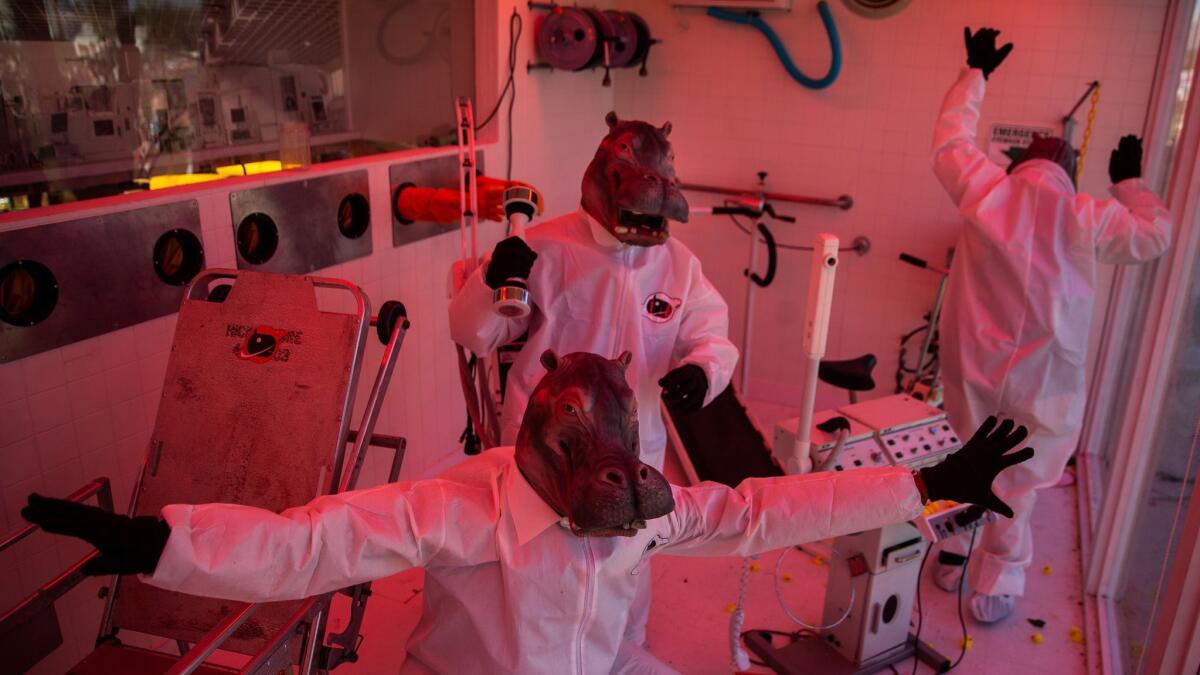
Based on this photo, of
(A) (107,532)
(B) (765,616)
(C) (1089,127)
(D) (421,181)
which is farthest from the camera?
(C) (1089,127)

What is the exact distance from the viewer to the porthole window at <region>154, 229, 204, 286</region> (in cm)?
271

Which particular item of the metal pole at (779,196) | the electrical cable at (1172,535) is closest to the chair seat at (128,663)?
the electrical cable at (1172,535)

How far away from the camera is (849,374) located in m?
3.32

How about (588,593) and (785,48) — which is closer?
(588,593)

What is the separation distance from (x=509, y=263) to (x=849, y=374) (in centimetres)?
156

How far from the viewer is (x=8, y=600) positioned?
8.04 feet

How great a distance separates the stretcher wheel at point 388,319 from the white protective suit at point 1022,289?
208 centimetres

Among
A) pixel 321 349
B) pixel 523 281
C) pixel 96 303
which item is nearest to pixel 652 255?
pixel 523 281

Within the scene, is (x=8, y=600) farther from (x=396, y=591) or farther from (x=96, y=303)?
(x=396, y=591)

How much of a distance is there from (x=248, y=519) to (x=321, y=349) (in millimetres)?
752

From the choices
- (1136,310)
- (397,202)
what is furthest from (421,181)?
(1136,310)

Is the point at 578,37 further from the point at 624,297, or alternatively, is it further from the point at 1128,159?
the point at 1128,159

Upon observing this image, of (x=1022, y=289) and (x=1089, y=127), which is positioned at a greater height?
(x=1089, y=127)

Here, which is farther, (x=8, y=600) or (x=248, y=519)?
(x=8, y=600)
